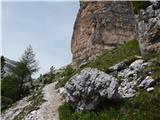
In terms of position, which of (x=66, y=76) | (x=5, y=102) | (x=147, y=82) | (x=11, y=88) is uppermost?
(x=11, y=88)

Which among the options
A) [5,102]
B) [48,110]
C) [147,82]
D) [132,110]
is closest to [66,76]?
[5,102]

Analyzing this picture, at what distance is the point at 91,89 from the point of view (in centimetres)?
3131

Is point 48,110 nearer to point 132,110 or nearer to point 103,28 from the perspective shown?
point 132,110

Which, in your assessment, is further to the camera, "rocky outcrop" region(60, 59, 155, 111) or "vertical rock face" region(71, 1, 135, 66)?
"vertical rock face" region(71, 1, 135, 66)

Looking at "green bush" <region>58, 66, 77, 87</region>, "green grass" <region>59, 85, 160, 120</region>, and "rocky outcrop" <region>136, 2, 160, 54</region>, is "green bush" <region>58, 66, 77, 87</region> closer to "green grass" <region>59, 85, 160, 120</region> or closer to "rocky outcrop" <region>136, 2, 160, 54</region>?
"rocky outcrop" <region>136, 2, 160, 54</region>

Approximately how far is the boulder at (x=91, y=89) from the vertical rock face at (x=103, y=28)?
29532mm

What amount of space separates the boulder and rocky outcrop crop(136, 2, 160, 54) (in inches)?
327

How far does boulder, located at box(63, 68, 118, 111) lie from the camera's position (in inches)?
1217

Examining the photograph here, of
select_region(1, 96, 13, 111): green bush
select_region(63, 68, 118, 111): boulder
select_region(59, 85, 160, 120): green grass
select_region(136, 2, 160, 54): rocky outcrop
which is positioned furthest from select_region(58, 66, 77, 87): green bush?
select_region(59, 85, 160, 120): green grass

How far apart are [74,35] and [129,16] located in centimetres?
969

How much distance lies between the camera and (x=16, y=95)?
62250 millimetres

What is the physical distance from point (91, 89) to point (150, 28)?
1079 centimetres

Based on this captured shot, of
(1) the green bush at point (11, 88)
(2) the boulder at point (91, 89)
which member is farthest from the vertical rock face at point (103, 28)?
(2) the boulder at point (91, 89)

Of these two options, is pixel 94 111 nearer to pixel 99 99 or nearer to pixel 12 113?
pixel 99 99
